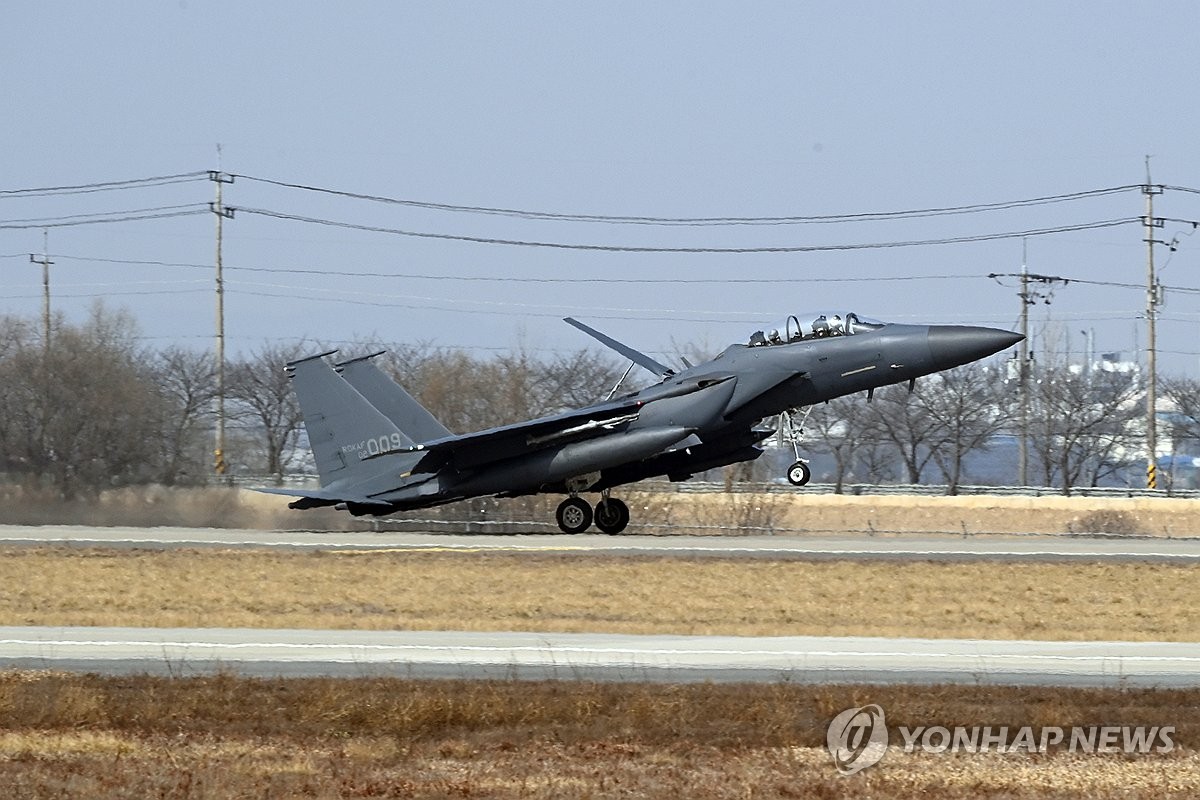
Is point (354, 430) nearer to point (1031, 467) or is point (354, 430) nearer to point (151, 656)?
point (151, 656)

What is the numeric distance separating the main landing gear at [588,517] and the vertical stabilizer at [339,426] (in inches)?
144

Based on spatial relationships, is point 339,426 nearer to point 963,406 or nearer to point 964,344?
point 964,344

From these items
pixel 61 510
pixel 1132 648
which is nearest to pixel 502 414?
pixel 61 510

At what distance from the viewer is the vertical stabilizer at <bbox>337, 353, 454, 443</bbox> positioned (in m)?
33.1

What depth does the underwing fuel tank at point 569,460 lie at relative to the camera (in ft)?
100

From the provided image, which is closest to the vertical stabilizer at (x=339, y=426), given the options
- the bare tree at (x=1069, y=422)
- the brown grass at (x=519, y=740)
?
the brown grass at (x=519, y=740)

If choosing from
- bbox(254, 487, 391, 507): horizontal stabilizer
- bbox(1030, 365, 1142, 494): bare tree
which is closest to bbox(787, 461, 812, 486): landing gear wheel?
bbox(254, 487, 391, 507): horizontal stabilizer

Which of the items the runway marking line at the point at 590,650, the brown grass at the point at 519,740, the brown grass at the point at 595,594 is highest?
the brown grass at the point at 519,740

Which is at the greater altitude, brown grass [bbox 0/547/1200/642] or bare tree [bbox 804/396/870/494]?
bare tree [bbox 804/396/870/494]

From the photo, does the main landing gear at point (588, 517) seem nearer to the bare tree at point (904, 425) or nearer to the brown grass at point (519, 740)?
the brown grass at point (519, 740)

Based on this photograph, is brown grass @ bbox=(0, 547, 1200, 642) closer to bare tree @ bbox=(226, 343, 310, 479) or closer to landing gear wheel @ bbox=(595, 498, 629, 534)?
landing gear wheel @ bbox=(595, 498, 629, 534)

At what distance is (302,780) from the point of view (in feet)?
30.4

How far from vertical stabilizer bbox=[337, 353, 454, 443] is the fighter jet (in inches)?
1.2

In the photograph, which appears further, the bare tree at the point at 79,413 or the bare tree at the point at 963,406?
the bare tree at the point at 963,406
